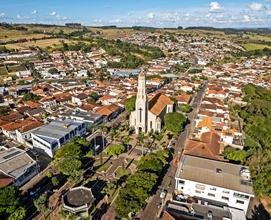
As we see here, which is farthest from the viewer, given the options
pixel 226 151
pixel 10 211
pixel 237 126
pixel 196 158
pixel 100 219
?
pixel 237 126

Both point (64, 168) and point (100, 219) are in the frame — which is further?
point (64, 168)

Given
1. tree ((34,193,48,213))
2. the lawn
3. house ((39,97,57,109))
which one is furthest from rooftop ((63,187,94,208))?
house ((39,97,57,109))

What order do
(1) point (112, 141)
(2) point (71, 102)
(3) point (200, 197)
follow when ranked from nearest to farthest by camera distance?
1. (3) point (200, 197)
2. (1) point (112, 141)
3. (2) point (71, 102)

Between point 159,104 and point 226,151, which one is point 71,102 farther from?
point 226,151

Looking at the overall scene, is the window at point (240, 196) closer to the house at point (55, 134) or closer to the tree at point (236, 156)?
the tree at point (236, 156)

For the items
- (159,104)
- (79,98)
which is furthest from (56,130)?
(79,98)

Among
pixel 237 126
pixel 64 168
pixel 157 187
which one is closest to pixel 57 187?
pixel 64 168

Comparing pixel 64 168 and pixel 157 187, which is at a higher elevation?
pixel 64 168

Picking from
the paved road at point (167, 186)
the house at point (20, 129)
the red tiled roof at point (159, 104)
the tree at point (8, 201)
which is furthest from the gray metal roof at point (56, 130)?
the paved road at point (167, 186)
